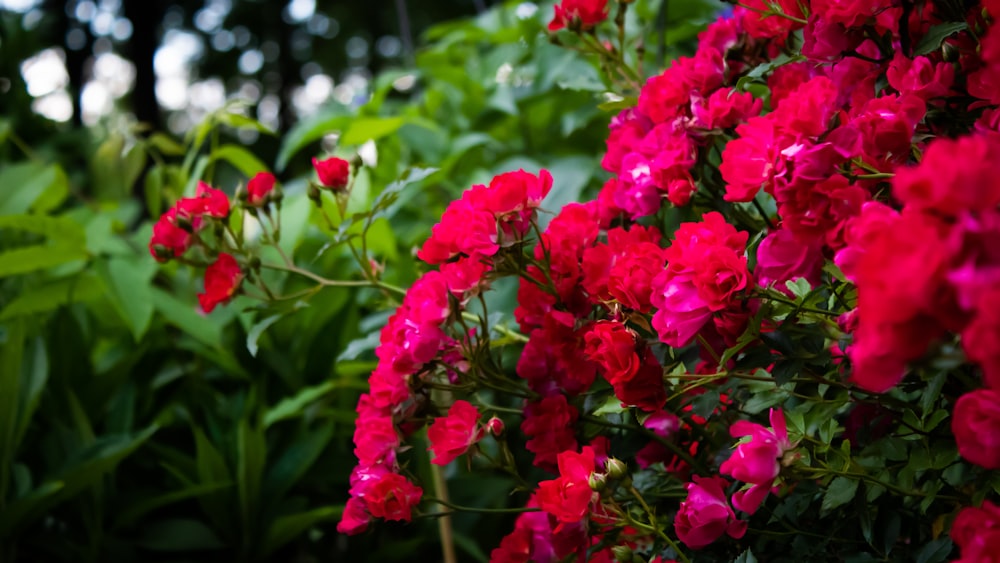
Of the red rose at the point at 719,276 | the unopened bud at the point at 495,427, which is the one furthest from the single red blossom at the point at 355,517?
the red rose at the point at 719,276

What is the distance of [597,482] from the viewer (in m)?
0.53

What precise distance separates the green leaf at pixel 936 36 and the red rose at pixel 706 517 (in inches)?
12.5

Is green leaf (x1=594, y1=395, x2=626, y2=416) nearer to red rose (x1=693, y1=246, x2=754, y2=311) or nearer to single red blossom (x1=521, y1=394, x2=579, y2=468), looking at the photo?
single red blossom (x1=521, y1=394, x2=579, y2=468)

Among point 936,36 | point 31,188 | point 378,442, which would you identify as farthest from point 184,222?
point 31,188

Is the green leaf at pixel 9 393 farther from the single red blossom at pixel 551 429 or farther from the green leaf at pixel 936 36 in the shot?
the green leaf at pixel 936 36

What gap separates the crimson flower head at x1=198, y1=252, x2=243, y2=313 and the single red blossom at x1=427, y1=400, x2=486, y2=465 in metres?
0.25

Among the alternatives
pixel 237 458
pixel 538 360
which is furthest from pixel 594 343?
pixel 237 458

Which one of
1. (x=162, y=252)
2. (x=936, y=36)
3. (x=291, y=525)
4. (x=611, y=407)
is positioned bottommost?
(x=291, y=525)

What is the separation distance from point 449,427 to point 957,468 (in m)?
0.37

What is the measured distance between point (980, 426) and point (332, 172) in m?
0.57

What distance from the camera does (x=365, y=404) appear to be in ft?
2.15

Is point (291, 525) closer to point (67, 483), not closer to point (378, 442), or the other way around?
point (67, 483)

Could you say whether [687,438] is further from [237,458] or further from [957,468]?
[237,458]

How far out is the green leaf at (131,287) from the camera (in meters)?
1.07
